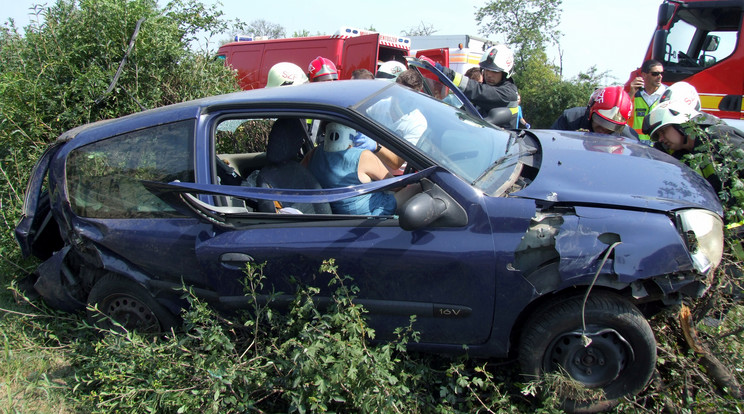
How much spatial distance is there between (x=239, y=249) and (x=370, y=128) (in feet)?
3.02

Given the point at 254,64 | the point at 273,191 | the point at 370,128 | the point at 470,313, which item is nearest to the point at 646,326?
the point at 470,313

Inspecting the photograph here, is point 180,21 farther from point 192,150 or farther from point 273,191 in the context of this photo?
point 273,191

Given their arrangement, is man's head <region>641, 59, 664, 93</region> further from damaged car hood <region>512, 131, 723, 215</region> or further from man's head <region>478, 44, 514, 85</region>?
damaged car hood <region>512, 131, 723, 215</region>

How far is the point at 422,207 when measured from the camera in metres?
2.29

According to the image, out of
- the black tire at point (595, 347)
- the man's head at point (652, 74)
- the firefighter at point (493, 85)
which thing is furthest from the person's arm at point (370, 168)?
the man's head at point (652, 74)

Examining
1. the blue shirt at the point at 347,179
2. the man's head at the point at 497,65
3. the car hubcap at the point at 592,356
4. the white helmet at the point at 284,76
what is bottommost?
the car hubcap at the point at 592,356

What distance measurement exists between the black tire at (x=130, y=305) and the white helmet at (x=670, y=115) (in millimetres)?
3444

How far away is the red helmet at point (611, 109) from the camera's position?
404 centimetres

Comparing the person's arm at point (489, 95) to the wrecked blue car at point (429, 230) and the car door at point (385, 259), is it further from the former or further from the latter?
the car door at point (385, 259)

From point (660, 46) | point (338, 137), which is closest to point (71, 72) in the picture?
point (338, 137)

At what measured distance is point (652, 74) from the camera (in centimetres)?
589

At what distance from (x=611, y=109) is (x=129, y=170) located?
3506 millimetres

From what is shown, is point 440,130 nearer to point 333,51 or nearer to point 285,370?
point 285,370

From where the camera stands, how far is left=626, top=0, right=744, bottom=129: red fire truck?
6.03 metres
